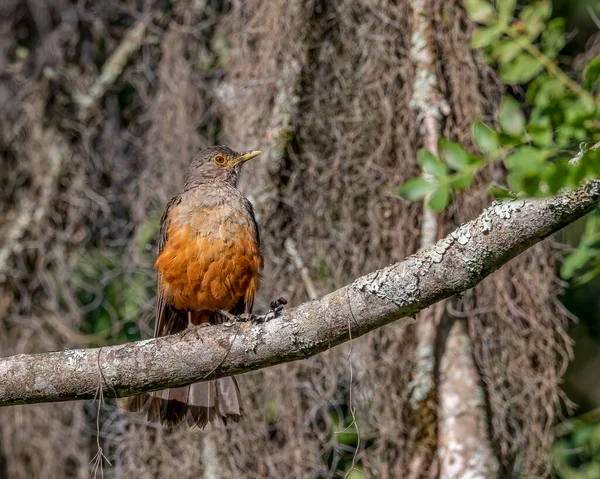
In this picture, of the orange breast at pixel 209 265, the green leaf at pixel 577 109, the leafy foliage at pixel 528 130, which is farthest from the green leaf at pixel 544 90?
the orange breast at pixel 209 265

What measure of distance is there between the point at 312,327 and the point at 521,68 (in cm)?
169

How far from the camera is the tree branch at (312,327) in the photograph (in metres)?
3.11

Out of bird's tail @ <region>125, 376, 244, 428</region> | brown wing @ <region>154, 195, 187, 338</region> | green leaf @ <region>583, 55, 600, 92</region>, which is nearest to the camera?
green leaf @ <region>583, 55, 600, 92</region>

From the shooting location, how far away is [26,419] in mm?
6250

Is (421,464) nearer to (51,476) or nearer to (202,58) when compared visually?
(51,476)

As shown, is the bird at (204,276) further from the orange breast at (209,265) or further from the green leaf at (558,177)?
the green leaf at (558,177)

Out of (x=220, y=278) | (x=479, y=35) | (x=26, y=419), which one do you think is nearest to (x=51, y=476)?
(x=26, y=419)

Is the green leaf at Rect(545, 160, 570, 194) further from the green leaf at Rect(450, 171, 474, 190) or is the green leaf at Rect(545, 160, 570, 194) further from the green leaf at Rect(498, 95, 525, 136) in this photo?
the green leaf at Rect(498, 95, 525, 136)

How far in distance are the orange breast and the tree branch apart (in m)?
1.07

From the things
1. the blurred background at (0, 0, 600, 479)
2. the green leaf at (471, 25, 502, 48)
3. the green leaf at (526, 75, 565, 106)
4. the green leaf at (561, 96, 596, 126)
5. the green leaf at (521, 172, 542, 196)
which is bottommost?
the blurred background at (0, 0, 600, 479)

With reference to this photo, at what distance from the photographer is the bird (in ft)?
14.9

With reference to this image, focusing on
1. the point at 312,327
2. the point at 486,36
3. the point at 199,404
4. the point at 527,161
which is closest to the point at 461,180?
the point at 527,161

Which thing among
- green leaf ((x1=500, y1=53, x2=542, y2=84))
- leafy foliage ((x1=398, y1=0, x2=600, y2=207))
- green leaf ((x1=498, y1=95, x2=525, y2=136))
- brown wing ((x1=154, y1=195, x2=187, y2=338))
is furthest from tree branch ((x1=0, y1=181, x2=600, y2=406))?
green leaf ((x1=500, y1=53, x2=542, y2=84))

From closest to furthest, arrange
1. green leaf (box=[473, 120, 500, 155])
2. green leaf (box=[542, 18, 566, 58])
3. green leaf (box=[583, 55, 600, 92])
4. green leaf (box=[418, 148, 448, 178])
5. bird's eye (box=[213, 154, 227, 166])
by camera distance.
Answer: green leaf (box=[473, 120, 500, 155]), green leaf (box=[418, 148, 448, 178]), green leaf (box=[583, 55, 600, 92]), green leaf (box=[542, 18, 566, 58]), bird's eye (box=[213, 154, 227, 166])
